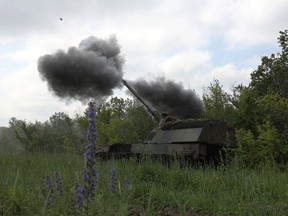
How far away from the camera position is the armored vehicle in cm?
1244

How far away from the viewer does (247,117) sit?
17.1 metres

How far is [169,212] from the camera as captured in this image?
4387 mm

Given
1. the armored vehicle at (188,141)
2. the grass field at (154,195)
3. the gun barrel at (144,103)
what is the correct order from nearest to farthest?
the grass field at (154,195)
the armored vehicle at (188,141)
the gun barrel at (144,103)

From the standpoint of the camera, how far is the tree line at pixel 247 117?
1380 centimetres

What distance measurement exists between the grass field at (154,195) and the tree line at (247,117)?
2.70 meters

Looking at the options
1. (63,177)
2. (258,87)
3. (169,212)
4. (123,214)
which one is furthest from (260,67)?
(123,214)

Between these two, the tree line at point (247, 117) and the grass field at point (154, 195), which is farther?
the tree line at point (247, 117)

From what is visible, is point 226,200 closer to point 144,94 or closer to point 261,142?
point 261,142

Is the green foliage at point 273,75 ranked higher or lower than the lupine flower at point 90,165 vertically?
higher

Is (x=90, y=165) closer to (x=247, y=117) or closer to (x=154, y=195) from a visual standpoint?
(x=154, y=195)

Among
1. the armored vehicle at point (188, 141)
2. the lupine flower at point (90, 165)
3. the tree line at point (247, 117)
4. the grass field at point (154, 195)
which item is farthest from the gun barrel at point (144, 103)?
the lupine flower at point (90, 165)

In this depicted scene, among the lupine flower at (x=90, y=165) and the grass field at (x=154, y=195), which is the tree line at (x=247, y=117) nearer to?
the grass field at (x=154, y=195)

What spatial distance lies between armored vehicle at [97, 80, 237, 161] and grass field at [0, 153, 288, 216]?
3999 mm

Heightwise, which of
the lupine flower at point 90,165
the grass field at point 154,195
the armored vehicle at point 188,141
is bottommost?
the grass field at point 154,195
